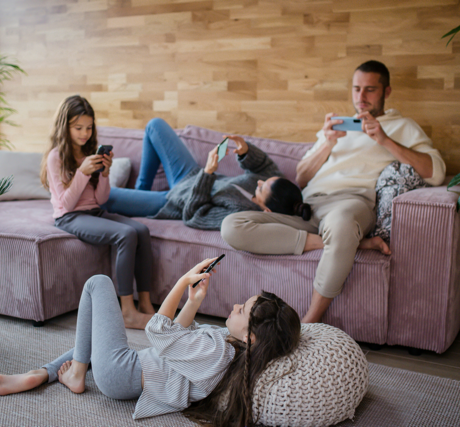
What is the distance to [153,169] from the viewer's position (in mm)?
2887

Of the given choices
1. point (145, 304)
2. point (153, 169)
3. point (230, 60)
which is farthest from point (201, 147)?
point (145, 304)

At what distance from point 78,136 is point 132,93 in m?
1.28

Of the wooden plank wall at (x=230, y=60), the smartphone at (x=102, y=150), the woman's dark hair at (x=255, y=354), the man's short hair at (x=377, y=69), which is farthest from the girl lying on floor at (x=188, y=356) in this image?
the wooden plank wall at (x=230, y=60)

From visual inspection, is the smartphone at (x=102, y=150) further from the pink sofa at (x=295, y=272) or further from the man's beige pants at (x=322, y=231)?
the man's beige pants at (x=322, y=231)

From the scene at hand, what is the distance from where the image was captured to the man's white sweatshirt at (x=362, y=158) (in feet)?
7.62

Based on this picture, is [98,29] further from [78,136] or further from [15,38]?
[78,136]

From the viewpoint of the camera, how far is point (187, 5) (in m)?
3.27

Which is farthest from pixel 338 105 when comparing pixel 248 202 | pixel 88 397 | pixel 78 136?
pixel 88 397

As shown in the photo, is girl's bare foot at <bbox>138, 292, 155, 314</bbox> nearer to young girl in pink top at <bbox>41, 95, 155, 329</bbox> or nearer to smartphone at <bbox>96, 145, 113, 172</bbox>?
young girl in pink top at <bbox>41, 95, 155, 329</bbox>

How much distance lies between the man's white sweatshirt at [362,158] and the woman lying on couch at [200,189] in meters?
0.21

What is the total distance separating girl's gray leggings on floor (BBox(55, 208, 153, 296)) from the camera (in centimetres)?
221

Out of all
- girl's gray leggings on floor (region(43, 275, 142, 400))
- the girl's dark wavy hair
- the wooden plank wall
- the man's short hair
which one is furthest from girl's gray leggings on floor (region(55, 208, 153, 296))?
the man's short hair

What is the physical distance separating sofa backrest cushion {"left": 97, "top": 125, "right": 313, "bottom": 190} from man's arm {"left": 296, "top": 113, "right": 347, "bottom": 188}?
15cm

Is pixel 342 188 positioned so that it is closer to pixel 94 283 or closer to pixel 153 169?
pixel 153 169
